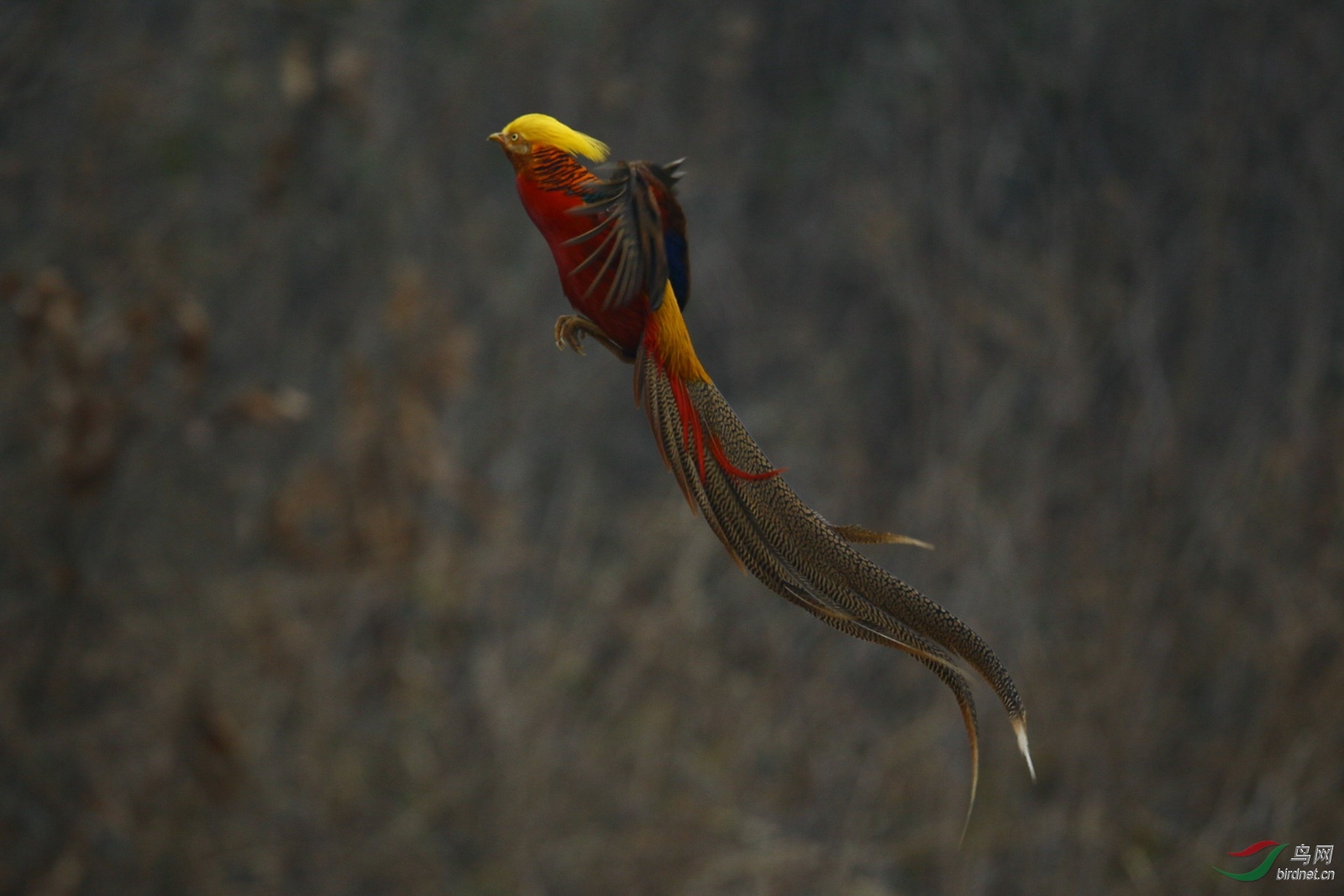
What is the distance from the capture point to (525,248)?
5605 mm

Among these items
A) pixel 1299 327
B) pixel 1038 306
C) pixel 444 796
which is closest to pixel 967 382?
pixel 1038 306

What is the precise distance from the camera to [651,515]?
5527 mm

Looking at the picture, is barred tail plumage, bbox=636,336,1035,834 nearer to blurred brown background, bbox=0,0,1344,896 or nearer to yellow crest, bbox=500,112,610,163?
yellow crest, bbox=500,112,610,163

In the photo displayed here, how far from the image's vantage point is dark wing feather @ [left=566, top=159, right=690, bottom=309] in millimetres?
515

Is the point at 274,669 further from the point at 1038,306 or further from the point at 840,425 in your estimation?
the point at 1038,306

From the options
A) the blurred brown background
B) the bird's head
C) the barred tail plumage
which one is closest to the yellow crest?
the bird's head

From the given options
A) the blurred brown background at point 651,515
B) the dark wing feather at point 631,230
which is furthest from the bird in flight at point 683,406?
the blurred brown background at point 651,515

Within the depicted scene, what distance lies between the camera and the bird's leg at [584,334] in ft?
1.84

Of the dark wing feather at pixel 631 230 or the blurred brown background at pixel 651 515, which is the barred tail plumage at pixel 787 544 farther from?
the blurred brown background at pixel 651 515

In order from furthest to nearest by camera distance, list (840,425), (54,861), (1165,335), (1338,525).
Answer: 1. (840,425)
2. (1165,335)
3. (1338,525)
4. (54,861)

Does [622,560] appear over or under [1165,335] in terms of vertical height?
under

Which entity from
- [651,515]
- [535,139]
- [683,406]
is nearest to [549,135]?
[535,139]

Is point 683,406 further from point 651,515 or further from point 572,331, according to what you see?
point 651,515

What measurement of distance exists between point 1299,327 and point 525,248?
337 cm
